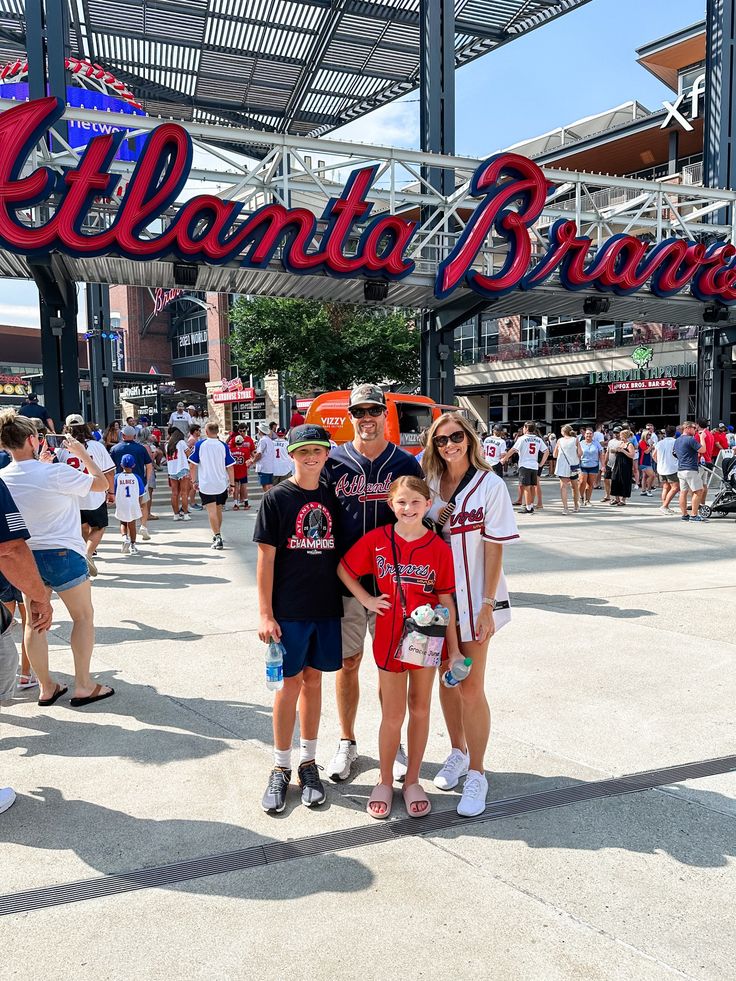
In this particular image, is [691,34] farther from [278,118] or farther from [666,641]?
[666,641]

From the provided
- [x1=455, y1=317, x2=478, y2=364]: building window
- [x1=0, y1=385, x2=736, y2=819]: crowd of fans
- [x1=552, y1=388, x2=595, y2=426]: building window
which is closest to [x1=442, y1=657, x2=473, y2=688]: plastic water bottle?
[x1=0, y1=385, x2=736, y2=819]: crowd of fans

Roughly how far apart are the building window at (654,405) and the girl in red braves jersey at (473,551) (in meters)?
35.0

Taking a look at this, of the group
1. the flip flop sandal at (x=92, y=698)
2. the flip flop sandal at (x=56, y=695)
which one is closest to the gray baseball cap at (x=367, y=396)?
the flip flop sandal at (x=92, y=698)

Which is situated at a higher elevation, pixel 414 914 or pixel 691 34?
pixel 691 34

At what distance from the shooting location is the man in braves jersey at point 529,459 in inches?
596

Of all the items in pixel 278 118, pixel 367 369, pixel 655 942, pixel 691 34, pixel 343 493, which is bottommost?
pixel 655 942

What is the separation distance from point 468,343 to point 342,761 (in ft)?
139

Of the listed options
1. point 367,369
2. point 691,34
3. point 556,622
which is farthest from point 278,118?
point 556,622

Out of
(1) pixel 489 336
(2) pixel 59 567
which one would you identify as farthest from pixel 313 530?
(1) pixel 489 336

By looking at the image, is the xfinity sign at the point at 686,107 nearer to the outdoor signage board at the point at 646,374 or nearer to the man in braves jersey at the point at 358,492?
the outdoor signage board at the point at 646,374

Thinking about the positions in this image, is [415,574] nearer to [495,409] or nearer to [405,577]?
[405,577]

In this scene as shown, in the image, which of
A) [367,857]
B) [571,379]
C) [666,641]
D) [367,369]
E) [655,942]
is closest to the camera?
[655,942]

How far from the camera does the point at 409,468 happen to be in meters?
3.68

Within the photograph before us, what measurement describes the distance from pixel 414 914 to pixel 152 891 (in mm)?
987
